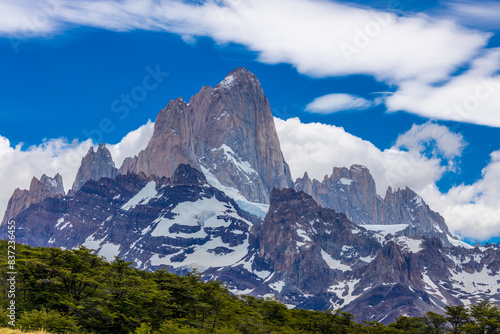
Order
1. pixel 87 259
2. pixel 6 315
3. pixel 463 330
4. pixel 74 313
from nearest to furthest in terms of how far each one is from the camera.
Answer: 1. pixel 6 315
2. pixel 74 313
3. pixel 87 259
4. pixel 463 330

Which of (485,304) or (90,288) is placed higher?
(485,304)

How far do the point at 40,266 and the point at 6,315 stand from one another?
1071cm

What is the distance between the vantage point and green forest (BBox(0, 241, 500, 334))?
64812mm

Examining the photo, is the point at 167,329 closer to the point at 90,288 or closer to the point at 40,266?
the point at 90,288

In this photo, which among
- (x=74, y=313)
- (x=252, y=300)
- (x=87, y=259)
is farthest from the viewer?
(x=252, y=300)

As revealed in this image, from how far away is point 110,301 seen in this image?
67938 millimetres

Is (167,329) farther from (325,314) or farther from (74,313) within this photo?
(325,314)

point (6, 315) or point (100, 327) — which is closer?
point (6, 315)

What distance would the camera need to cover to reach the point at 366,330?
97.4 metres

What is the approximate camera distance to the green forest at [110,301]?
213 ft

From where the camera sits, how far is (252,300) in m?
105

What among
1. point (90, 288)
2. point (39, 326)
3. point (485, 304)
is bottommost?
point (39, 326)

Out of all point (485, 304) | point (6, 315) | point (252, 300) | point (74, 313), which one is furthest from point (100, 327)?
point (485, 304)

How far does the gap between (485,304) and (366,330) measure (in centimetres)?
2092
